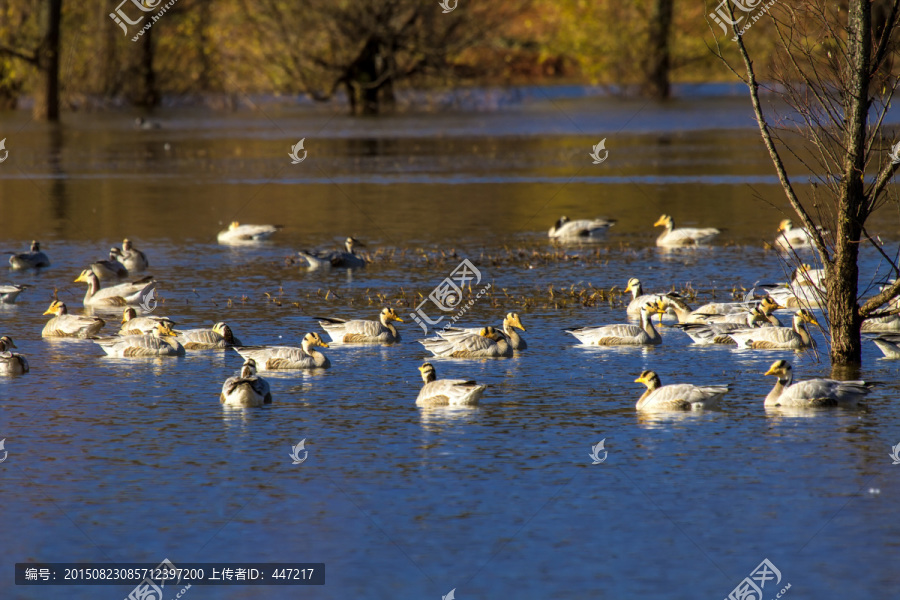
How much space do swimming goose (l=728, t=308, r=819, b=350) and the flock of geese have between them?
0.04 ft

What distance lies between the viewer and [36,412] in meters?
13.3

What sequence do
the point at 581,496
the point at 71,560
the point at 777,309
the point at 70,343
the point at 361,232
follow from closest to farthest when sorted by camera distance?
the point at 71,560
the point at 581,496
the point at 70,343
the point at 777,309
the point at 361,232

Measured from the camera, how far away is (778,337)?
16078 mm

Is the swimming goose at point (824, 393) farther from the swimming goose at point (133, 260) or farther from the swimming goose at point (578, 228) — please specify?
the swimming goose at point (578, 228)

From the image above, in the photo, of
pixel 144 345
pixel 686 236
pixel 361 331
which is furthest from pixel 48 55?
pixel 361 331

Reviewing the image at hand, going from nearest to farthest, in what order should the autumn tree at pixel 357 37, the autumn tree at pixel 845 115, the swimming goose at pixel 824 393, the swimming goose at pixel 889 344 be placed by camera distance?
1. the swimming goose at pixel 824 393
2. the autumn tree at pixel 845 115
3. the swimming goose at pixel 889 344
4. the autumn tree at pixel 357 37

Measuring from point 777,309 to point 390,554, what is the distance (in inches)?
443

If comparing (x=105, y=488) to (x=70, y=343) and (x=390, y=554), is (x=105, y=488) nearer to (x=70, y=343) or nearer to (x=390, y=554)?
(x=390, y=554)

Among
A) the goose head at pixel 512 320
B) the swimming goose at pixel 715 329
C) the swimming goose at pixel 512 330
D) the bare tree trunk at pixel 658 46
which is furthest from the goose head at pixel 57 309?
the bare tree trunk at pixel 658 46

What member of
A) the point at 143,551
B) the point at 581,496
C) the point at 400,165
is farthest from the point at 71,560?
the point at 400,165

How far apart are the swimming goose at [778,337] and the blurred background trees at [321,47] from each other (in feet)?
140

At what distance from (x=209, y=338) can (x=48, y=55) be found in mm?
51631

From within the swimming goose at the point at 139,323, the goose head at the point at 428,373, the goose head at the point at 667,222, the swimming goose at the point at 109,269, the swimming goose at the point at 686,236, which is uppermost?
the goose head at the point at 667,222

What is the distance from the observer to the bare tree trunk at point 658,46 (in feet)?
253
